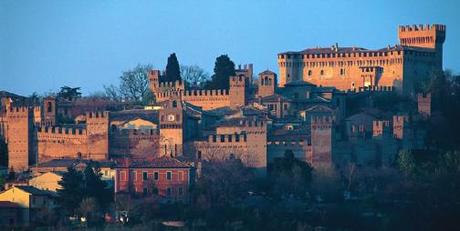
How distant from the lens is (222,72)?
65.6 meters

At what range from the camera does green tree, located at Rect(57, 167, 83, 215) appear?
52688mm

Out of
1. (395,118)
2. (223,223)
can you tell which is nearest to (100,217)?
(223,223)

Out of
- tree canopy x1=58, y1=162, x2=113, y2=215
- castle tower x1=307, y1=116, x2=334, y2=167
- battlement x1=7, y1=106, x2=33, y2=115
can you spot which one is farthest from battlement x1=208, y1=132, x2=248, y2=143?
battlement x1=7, y1=106, x2=33, y2=115

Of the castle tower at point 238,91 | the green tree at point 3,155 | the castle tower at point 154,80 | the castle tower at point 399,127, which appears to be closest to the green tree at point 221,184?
the castle tower at point 399,127

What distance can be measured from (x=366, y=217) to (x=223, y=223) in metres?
4.59

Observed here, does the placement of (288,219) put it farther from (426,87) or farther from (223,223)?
(426,87)

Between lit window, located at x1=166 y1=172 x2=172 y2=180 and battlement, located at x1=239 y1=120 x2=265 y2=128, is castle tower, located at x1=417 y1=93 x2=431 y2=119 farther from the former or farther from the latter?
lit window, located at x1=166 y1=172 x2=172 y2=180

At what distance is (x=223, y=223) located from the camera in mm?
51375

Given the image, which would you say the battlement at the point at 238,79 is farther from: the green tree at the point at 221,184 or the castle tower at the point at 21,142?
the green tree at the point at 221,184

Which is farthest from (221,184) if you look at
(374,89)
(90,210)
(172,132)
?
(374,89)

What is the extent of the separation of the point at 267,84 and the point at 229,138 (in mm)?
7996

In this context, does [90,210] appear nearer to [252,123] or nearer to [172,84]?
[252,123]

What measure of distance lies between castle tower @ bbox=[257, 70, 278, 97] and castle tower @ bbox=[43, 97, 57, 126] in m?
7.38

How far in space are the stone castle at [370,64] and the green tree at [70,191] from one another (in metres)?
16.2
